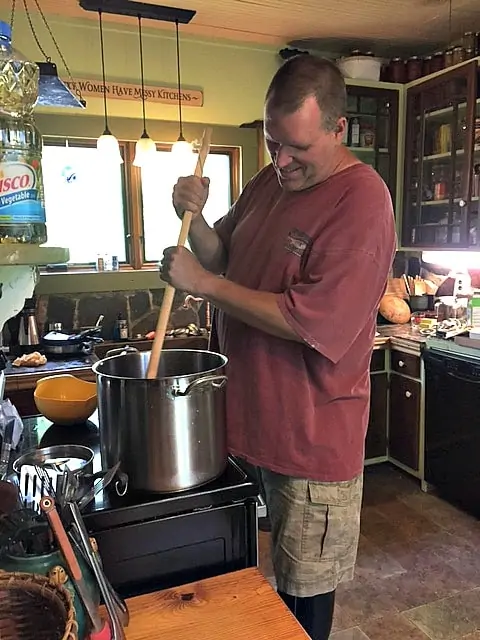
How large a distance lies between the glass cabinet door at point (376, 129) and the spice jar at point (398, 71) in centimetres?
11

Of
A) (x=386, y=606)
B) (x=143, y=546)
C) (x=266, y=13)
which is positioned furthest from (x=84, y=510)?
(x=266, y=13)

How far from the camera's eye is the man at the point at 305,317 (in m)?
1.19

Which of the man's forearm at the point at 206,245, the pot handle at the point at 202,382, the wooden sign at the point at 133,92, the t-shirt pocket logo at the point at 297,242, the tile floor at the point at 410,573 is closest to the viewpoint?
the pot handle at the point at 202,382

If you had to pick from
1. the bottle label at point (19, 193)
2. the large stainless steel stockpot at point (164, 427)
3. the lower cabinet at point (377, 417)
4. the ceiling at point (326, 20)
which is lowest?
the lower cabinet at point (377, 417)

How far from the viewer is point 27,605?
70cm

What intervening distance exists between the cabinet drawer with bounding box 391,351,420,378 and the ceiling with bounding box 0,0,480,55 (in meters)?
1.87

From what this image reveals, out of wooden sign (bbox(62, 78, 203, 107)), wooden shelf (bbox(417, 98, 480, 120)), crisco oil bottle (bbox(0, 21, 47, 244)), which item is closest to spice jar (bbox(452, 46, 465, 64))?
wooden shelf (bbox(417, 98, 480, 120))

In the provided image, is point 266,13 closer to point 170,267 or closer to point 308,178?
point 308,178

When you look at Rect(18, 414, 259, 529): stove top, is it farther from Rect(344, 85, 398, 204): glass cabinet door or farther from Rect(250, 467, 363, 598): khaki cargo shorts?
Rect(344, 85, 398, 204): glass cabinet door

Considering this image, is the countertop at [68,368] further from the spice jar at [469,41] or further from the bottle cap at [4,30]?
the bottle cap at [4,30]

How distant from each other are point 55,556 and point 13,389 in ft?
6.37

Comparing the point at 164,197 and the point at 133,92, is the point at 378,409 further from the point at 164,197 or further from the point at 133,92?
the point at 133,92

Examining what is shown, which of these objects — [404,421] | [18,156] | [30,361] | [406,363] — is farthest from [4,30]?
[404,421]

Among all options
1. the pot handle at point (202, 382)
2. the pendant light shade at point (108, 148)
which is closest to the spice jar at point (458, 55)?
the pendant light shade at point (108, 148)
